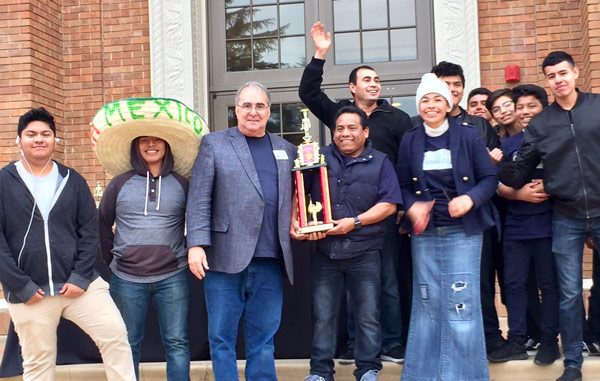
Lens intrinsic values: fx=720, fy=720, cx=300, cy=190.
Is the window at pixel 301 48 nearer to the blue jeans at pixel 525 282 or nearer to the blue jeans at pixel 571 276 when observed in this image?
the blue jeans at pixel 525 282

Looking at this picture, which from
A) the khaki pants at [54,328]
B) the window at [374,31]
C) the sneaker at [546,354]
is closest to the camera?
the khaki pants at [54,328]

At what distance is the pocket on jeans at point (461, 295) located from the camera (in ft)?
14.8

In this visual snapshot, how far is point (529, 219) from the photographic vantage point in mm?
4875

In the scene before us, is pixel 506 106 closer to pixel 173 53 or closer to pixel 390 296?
pixel 390 296

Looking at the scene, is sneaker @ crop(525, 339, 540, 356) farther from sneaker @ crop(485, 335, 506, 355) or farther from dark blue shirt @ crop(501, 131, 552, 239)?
dark blue shirt @ crop(501, 131, 552, 239)

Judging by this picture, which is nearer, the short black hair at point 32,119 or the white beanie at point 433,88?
the short black hair at point 32,119

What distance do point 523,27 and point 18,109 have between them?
5487 mm

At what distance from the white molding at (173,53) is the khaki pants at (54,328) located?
4.12 m

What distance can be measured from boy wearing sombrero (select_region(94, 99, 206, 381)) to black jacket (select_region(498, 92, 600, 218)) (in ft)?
7.21

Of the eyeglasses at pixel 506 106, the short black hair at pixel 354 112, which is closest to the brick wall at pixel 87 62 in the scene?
the short black hair at pixel 354 112

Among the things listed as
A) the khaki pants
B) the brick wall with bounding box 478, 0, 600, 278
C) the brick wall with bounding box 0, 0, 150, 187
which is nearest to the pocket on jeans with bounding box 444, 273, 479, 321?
the khaki pants

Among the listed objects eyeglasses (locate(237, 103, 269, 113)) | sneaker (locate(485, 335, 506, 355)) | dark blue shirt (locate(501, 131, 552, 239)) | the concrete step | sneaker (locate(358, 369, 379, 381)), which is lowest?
the concrete step

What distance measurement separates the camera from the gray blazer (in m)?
4.36

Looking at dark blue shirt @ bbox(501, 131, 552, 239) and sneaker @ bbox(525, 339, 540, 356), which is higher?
dark blue shirt @ bbox(501, 131, 552, 239)
